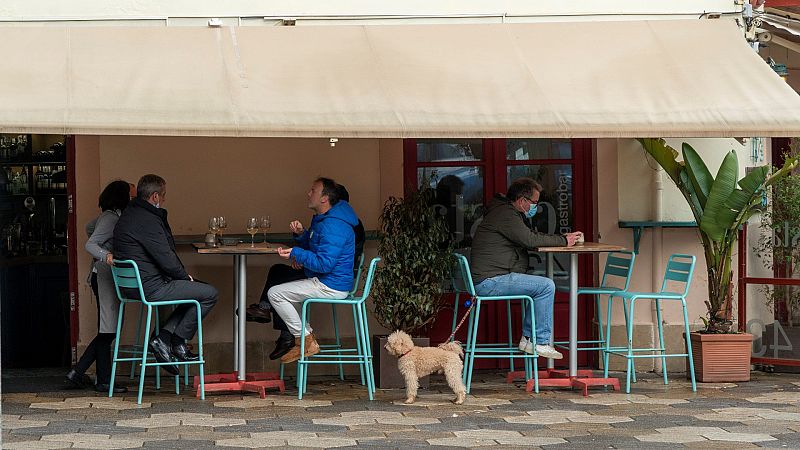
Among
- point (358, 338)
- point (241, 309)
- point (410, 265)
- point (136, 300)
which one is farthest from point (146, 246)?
point (410, 265)

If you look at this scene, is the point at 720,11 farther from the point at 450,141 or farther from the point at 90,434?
the point at 90,434

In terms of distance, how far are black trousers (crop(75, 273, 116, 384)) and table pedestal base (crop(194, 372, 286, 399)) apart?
2.16 ft

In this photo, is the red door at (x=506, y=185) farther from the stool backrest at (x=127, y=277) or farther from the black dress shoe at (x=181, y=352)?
the stool backrest at (x=127, y=277)

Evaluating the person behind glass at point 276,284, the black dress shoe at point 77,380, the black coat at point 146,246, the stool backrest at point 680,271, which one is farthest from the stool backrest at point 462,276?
the black dress shoe at point 77,380

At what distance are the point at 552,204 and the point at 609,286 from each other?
2.69ft

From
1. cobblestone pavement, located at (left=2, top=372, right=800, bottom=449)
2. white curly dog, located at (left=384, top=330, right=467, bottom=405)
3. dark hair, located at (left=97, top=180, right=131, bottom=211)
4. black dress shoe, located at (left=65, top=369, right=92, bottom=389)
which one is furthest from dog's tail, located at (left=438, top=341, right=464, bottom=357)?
black dress shoe, located at (left=65, top=369, right=92, bottom=389)

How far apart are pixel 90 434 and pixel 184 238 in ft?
8.44

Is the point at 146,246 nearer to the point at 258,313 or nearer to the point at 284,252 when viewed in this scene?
the point at 284,252

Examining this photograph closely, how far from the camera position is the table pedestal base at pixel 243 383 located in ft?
27.6

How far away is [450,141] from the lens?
9820mm

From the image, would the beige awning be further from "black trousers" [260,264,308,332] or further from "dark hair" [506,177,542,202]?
"black trousers" [260,264,308,332]

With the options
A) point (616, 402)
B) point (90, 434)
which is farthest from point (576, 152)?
point (90, 434)

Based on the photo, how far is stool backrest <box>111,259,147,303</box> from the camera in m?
8.01

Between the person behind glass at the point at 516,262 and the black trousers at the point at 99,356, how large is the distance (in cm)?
269
